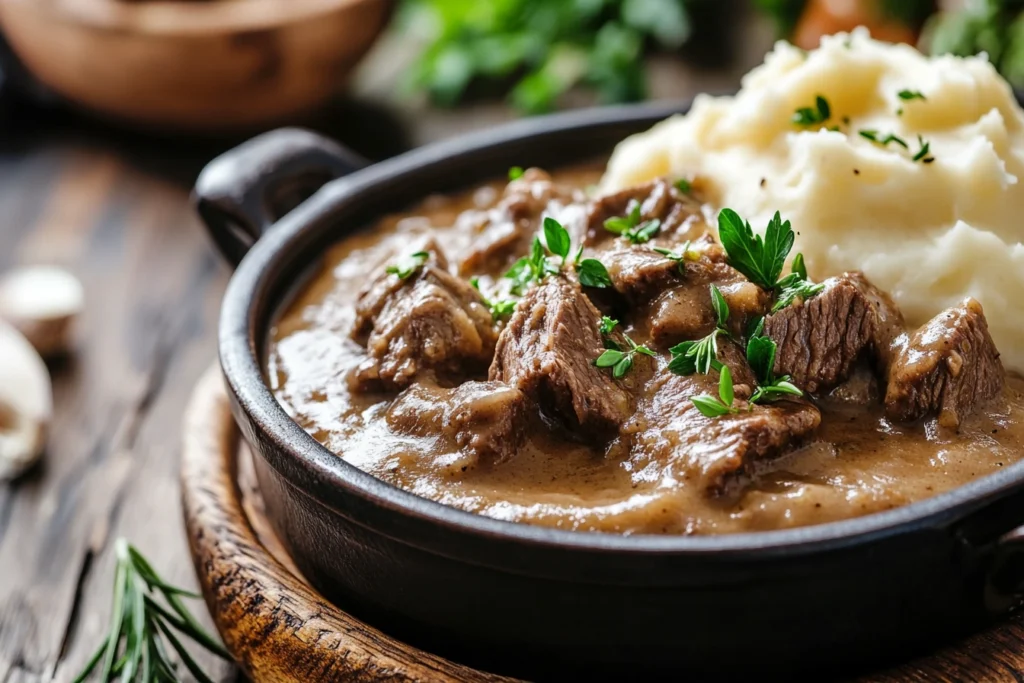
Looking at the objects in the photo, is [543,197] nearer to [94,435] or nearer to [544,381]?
[544,381]

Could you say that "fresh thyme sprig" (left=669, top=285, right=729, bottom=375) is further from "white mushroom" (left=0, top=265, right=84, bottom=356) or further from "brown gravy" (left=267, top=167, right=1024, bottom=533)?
"white mushroom" (left=0, top=265, right=84, bottom=356)

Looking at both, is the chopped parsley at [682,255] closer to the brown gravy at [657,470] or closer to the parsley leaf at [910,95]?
the brown gravy at [657,470]

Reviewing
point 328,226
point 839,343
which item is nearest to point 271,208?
point 328,226

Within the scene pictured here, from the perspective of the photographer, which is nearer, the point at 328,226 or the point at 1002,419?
the point at 1002,419

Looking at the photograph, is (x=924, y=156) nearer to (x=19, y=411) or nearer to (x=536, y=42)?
(x=19, y=411)

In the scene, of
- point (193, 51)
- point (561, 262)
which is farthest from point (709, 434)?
point (193, 51)

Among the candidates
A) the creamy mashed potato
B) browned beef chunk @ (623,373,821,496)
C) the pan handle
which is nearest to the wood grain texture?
browned beef chunk @ (623,373,821,496)
